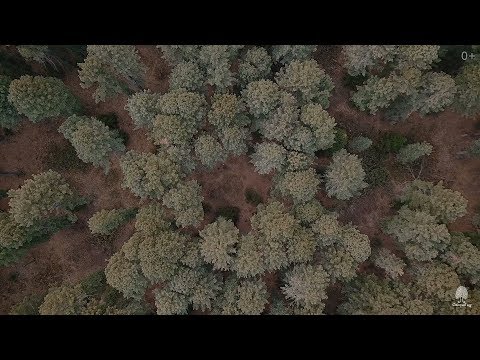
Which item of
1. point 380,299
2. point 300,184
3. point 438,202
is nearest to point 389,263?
point 380,299

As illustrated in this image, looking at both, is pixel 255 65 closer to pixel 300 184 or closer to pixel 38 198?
pixel 300 184

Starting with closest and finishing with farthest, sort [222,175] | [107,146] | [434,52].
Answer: [434,52], [107,146], [222,175]

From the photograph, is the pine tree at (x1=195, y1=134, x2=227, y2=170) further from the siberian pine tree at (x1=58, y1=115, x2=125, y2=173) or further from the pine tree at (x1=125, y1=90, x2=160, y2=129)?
the siberian pine tree at (x1=58, y1=115, x2=125, y2=173)

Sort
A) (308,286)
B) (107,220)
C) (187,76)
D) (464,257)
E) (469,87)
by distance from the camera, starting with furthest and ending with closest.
→ 1. (107,220)
2. (469,87)
3. (187,76)
4. (464,257)
5. (308,286)

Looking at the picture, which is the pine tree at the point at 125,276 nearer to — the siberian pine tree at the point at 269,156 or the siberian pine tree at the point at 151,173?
the siberian pine tree at the point at 151,173

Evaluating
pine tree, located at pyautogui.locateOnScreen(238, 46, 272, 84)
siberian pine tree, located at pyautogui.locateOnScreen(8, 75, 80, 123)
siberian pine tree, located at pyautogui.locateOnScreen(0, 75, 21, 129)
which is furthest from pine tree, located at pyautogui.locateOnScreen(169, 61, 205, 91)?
siberian pine tree, located at pyautogui.locateOnScreen(0, 75, 21, 129)

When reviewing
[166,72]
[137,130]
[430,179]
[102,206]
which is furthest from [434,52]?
[102,206]

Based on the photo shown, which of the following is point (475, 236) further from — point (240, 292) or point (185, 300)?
point (185, 300)
